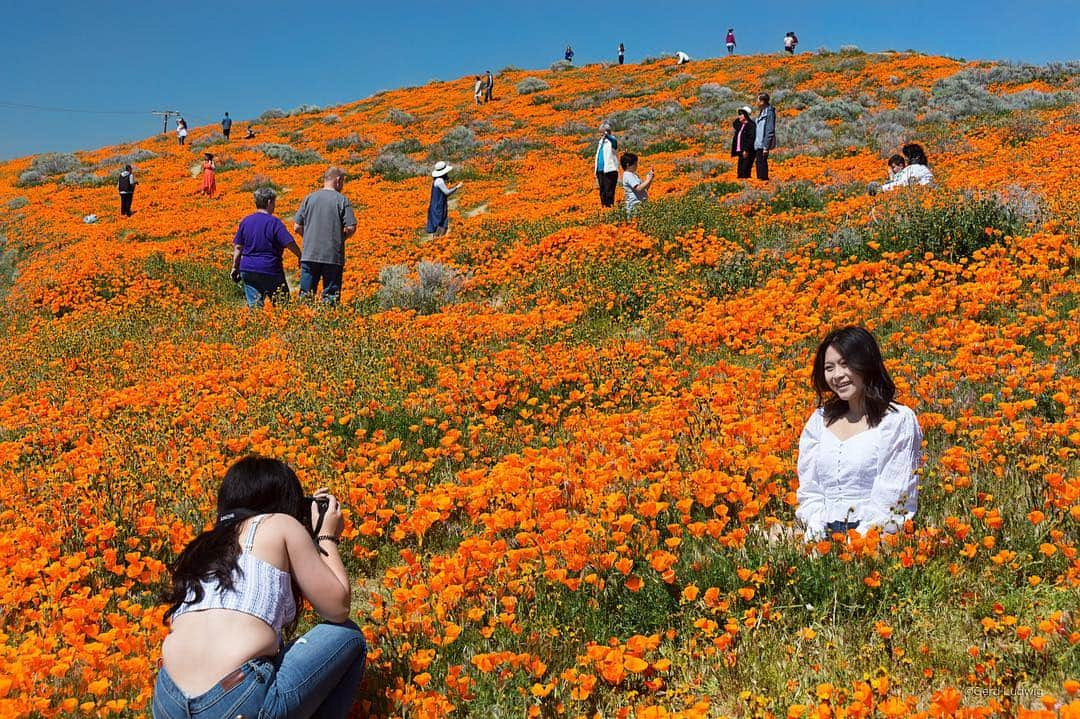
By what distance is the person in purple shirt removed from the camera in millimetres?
10375

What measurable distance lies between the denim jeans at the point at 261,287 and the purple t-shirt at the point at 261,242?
0.29 feet

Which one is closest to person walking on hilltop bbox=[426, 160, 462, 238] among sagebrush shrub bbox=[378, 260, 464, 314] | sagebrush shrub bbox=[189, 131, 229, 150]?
sagebrush shrub bbox=[378, 260, 464, 314]

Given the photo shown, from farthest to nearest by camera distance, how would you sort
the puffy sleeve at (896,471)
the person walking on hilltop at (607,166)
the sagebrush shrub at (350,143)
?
the sagebrush shrub at (350,143) → the person walking on hilltop at (607,166) → the puffy sleeve at (896,471)

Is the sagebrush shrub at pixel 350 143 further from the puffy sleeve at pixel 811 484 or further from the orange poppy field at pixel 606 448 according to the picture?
the puffy sleeve at pixel 811 484

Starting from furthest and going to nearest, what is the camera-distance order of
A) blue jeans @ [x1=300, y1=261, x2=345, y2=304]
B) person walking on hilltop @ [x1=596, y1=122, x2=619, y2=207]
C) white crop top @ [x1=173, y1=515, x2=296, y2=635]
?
person walking on hilltop @ [x1=596, y1=122, x2=619, y2=207] < blue jeans @ [x1=300, y1=261, x2=345, y2=304] < white crop top @ [x1=173, y1=515, x2=296, y2=635]

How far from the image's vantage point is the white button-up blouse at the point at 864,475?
12.8ft

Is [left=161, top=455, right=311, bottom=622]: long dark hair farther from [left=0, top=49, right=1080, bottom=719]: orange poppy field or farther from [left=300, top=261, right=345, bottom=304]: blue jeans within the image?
[left=300, top=261, right=345, bottom=304]: blue jeans

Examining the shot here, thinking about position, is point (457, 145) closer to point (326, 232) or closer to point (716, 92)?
point (716, 92)

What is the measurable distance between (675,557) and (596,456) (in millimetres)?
1297

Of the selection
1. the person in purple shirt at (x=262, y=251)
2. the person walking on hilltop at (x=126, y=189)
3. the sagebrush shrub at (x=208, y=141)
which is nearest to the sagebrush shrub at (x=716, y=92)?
the person walking on hilltop at (x=126, y=189)

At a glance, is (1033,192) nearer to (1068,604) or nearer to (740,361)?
(740,361)

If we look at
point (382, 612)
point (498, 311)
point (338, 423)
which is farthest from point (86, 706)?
point (498, 311)

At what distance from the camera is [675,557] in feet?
11.8

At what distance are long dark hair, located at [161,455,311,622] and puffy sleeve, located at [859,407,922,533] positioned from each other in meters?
2.91
